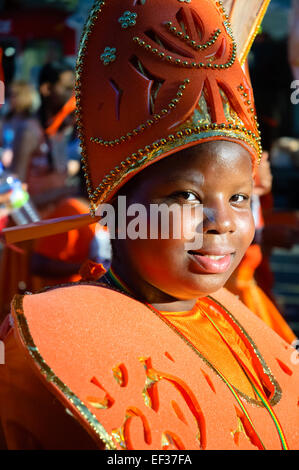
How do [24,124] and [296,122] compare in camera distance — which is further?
[296,122]

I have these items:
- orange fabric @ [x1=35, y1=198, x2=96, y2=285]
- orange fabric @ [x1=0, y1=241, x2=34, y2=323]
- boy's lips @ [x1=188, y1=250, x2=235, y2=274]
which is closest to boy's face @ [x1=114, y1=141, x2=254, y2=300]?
boy's lips @ [x1=188, y1=250, x2=235, y2=274]

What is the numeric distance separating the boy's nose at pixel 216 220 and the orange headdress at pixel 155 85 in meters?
0.16

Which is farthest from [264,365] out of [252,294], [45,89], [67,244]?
[45,89]

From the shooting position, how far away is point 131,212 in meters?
1.62

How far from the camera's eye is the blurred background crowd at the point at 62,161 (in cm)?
351

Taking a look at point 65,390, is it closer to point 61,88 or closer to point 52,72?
point 61,88

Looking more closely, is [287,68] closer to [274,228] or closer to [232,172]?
[274,228]

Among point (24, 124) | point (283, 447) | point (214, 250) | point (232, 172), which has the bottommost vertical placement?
point (283, 447)

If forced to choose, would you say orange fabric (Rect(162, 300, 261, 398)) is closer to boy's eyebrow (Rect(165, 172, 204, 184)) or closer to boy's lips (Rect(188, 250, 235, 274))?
boy's lips (Rect(188, 250, 235, 274))

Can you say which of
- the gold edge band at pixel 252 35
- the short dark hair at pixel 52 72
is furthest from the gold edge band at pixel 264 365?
the short dark hair at pixel 52 72

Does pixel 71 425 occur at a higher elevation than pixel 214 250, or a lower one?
lower

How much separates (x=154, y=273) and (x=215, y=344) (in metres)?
0.30

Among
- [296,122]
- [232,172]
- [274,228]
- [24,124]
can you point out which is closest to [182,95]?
[232,172]
